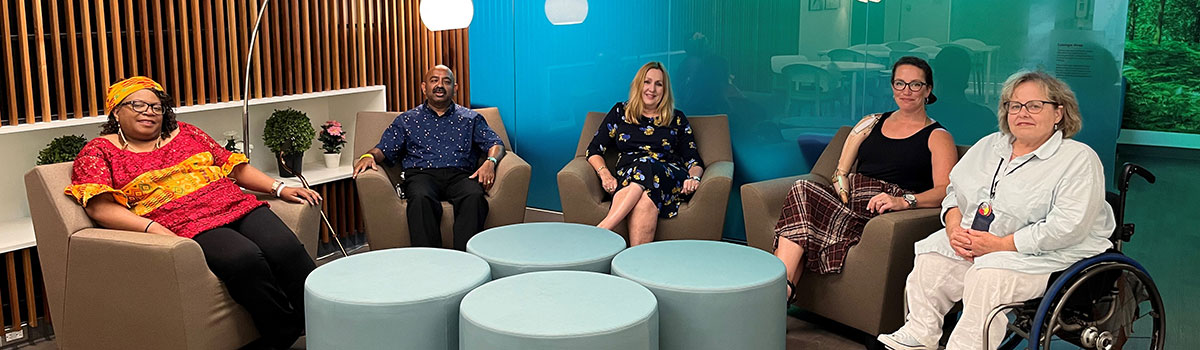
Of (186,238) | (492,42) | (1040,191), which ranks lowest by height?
(186,238)

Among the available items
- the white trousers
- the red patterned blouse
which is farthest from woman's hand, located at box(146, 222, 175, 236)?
the white trousers

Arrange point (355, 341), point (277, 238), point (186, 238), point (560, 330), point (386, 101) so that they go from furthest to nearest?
point (386, 101)
point (277, 238)
point (186, 238)
point (355, 341)
point (560, 330)

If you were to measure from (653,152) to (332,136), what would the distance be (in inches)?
79.8

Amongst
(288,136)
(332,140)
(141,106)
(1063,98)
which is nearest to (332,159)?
(332,140)

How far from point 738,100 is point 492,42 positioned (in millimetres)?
1955

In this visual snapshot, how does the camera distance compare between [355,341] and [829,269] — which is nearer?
[355,341]

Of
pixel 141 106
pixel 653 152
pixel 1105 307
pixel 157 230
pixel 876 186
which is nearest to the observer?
pixel 1105 307

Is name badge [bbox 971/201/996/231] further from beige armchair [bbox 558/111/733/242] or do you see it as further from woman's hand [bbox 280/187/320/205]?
woman's hand [bbox 280/187/320/205]

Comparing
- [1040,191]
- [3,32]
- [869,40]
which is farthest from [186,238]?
[869,40]

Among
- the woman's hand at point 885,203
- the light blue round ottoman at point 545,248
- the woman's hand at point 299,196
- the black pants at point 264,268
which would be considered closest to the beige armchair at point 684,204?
the light blue round ottoman at point 545,248

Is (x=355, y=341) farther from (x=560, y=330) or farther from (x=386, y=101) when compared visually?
(x=386, y=101)

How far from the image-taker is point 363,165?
5.03 meters

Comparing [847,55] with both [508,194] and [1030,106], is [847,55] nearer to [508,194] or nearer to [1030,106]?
[1030,106]

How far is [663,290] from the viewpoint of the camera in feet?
10.7
